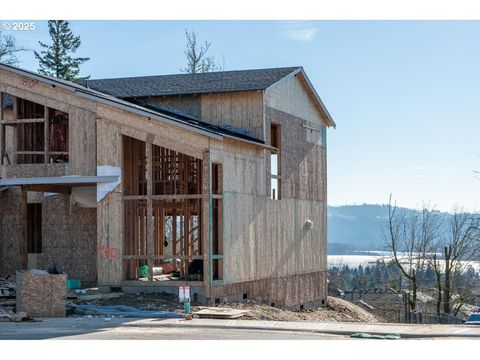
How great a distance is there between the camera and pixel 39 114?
32.9m

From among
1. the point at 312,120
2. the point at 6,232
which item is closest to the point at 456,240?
the point at 312,120

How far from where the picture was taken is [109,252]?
28688 millimetres

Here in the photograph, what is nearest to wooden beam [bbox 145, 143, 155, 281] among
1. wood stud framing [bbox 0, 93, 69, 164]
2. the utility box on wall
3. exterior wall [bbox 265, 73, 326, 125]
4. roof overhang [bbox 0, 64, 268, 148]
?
roof overhang [bbox 0, 64, 268, 148]

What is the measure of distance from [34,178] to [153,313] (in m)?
8.04

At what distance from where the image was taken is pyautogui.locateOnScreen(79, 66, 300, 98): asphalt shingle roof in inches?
1302

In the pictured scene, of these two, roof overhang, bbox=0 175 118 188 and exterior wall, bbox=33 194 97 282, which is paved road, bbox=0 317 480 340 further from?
exterior wall, bbox=33 194 97 282

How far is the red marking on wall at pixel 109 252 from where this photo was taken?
93.7 ft

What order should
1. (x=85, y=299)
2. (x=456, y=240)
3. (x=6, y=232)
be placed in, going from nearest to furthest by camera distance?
(x=85, y=299) < (x=6, y=232) < (x=456, y=240)

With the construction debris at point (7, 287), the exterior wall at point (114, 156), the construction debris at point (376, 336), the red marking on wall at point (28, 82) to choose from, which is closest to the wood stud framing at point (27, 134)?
the red marking on wall at point (28, 82)

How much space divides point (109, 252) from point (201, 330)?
314 inches

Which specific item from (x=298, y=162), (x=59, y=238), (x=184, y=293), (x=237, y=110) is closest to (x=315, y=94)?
(x=298, y=162)

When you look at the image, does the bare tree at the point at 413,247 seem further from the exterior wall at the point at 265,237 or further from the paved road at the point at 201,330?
the paved road at the point at 201,330

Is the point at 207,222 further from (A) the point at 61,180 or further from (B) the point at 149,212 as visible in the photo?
(A) the point at 61,180
